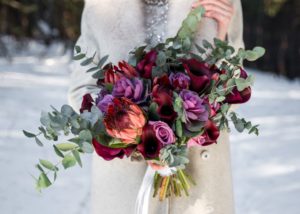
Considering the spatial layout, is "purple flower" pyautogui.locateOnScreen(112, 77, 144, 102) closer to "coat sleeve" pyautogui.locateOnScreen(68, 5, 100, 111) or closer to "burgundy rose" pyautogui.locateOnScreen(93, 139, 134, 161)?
"burgundy rose" pyautogui.locateOnScreen(93, 139, 134, 161)

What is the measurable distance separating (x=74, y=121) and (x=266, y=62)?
428 inches

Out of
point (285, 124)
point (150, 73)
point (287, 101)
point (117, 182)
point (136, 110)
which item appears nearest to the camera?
point (136, 110)

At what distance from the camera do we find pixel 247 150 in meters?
6.01

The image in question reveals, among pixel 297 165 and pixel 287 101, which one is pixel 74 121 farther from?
pixel 287 101

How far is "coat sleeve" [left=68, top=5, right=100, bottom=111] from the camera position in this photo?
1.81 metres

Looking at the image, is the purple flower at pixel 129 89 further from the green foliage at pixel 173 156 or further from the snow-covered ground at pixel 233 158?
the snow-covered ground at pixel 233 158

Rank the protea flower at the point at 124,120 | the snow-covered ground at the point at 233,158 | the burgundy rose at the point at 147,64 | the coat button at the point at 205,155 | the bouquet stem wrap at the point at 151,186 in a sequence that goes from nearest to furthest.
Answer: the protea flower at the point at 124,120, the burgundy rose at the point at 147,64, the bouquet stem wrap at the point at 151,186, the coat button at the point at 205,155, the snow-covered ground at the point at 233,158

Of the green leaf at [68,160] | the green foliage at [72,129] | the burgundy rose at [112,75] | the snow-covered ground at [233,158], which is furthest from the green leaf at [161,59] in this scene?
the snow-covered ground at [233,158]

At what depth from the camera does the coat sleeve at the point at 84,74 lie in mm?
1806

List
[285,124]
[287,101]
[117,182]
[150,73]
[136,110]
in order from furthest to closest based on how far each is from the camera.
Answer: [287,101], [285,124], [117,182], [150,73], [136,110]

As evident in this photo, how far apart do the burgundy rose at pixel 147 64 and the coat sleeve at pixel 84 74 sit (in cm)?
33

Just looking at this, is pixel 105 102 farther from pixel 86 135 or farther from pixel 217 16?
pixel 217 16

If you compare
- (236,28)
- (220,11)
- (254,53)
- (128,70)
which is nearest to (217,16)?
(220,11)

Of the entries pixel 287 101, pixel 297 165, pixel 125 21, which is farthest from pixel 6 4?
pixel 125 21
